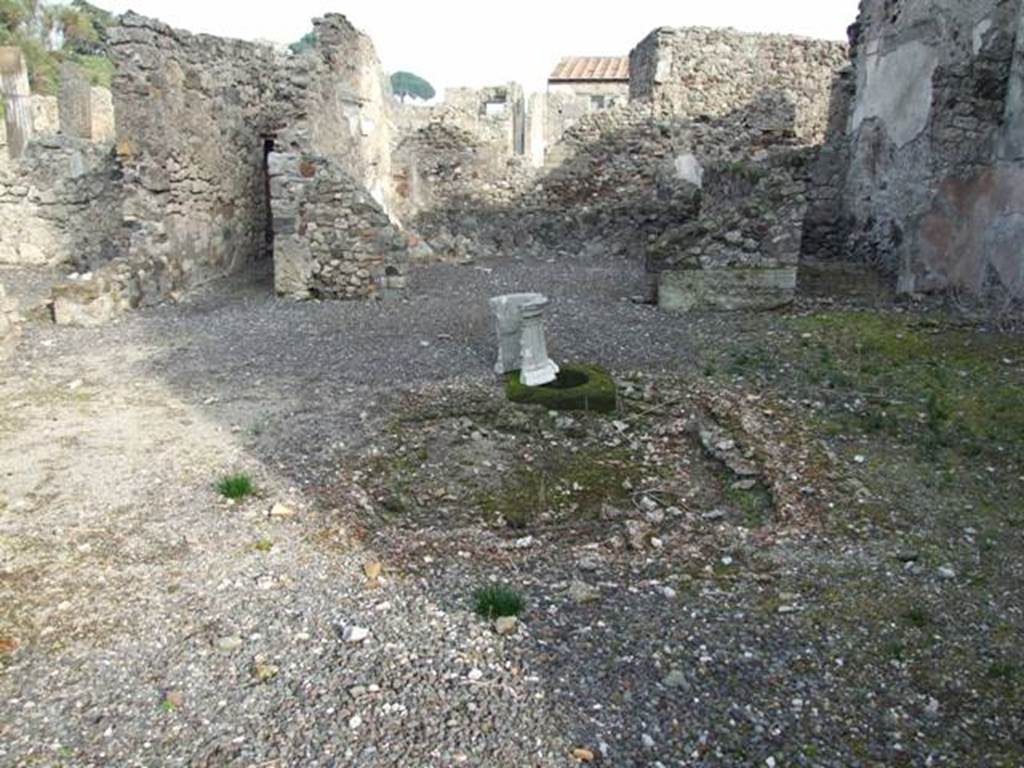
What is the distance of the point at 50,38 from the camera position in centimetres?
4091

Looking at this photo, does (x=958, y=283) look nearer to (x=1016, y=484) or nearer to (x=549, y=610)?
(x=1016, y=484)

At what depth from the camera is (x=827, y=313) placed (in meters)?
8.92

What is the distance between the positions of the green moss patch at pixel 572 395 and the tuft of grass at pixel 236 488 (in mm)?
2348

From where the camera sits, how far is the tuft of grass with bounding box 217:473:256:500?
466 cm

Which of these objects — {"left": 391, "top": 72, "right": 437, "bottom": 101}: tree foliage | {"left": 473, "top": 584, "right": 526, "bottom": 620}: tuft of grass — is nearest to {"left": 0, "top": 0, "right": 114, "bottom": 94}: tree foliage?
{"left": 473, "top": 584, "right": 526, "bottom": 620}: tuft of grass

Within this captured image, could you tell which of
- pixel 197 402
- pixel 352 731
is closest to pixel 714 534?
pixel 352 731

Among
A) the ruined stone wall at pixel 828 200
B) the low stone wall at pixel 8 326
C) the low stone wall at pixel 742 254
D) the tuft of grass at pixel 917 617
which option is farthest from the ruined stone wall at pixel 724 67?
the tuft of grass at pixel 917 617

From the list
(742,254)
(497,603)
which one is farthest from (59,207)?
(497,603)

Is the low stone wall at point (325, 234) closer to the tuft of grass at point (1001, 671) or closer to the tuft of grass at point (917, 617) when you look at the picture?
the tuft of grass at point (917, 617)

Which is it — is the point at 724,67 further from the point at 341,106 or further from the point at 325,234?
the point at 325,234

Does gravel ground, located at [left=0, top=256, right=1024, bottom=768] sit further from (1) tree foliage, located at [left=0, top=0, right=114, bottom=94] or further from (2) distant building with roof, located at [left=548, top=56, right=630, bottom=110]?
(1) tree foliage, located at [left=0, top=0, right=114, bottom=94]

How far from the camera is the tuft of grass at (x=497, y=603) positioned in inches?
139

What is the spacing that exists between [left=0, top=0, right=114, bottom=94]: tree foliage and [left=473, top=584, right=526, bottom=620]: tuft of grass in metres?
34.4

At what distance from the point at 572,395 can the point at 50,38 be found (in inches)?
1783
